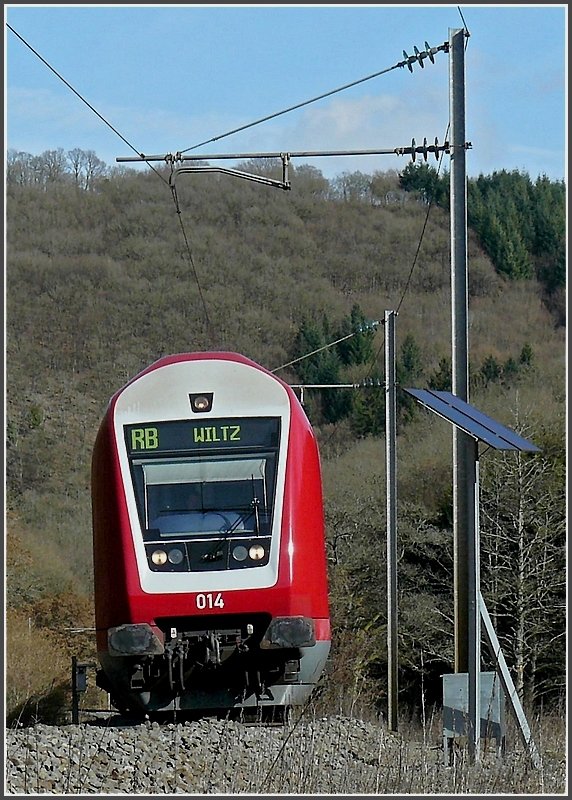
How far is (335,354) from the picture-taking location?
60.1m

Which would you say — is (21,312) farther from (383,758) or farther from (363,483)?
(383,758)

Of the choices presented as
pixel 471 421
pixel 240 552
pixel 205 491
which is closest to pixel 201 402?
pixel 205 491

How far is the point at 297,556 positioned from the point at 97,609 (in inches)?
85.1

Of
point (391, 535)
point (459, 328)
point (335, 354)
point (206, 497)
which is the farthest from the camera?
point (335, 354)

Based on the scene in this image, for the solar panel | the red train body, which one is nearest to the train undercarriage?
the red train body

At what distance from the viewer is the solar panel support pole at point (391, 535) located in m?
18.9

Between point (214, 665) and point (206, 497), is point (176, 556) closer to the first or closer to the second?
point (206, 497)

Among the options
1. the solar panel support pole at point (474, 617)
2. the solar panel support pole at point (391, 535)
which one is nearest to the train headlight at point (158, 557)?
the solar panel support pole at point (474, 617)

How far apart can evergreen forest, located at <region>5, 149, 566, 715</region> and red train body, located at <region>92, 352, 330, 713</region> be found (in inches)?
67.4

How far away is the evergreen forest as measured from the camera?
3284 cm

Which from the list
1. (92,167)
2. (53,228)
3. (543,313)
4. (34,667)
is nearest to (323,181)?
(92,167)

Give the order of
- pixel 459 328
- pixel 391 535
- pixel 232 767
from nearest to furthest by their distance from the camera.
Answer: pixel 232 767 < pixel 459 328 < pixel 391 535

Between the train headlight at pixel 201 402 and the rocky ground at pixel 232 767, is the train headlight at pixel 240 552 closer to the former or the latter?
the train headlight at pixel 201 402

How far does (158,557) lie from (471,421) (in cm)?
380
